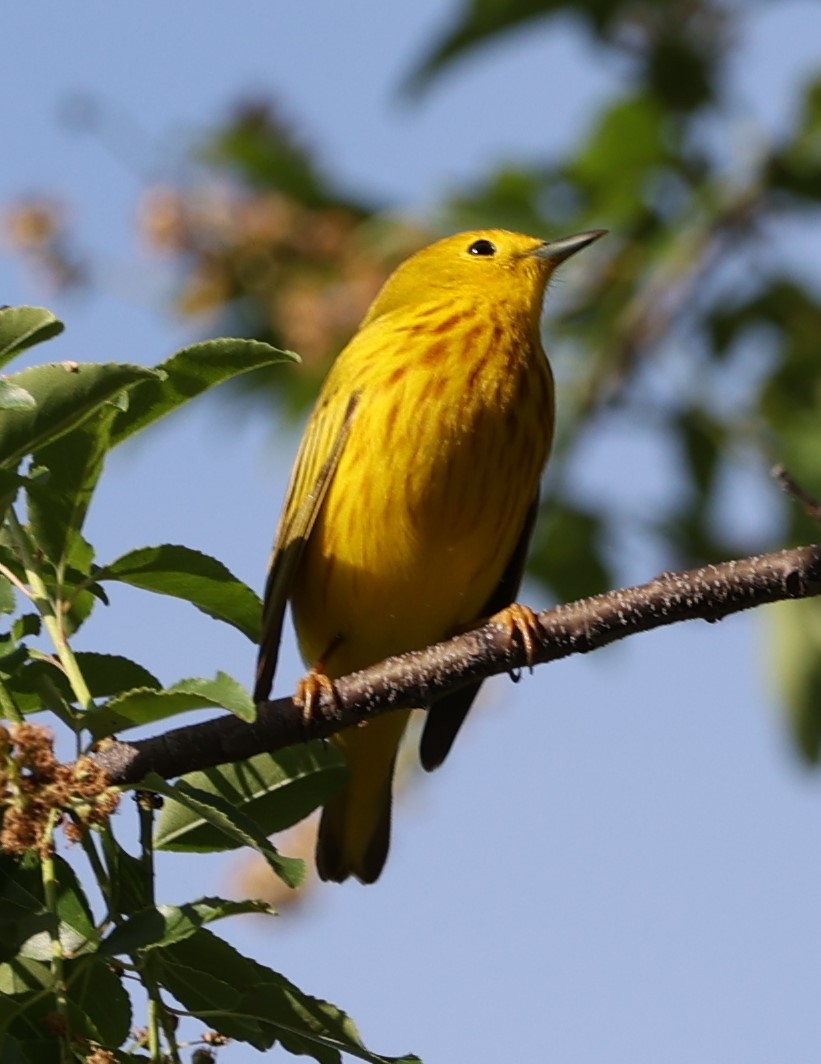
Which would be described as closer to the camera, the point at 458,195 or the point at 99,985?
the point at 99,985

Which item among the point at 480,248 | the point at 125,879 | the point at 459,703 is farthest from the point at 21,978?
the point at 480,248

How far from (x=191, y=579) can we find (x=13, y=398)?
1.82 ft

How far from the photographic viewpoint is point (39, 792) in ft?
7.48

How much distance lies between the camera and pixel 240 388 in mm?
5543

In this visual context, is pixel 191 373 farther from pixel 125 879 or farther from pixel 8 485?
pixel 125 879

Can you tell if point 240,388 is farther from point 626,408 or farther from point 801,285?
point 801,285

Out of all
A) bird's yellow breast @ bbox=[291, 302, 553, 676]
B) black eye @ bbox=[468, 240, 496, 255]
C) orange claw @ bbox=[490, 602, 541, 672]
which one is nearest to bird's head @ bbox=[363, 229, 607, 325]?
black eye @ bbox=[468, 240, 496, 255]

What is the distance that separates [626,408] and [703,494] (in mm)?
406

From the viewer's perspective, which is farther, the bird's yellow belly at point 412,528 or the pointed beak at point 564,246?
the pointed beak at point 564,246

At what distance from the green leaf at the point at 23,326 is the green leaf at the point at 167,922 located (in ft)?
2.59

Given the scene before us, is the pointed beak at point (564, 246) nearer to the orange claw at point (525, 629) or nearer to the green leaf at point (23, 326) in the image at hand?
the orange claw at point (525, 629)

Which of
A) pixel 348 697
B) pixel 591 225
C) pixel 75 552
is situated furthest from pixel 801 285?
pixel 75 552

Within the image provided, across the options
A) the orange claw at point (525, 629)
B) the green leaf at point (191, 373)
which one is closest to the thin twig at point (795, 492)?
the orange claw at point (525, 629)

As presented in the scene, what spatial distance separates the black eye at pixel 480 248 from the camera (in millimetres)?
5539
